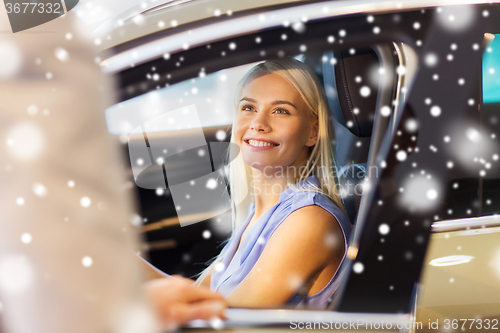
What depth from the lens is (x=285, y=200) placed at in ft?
5.53

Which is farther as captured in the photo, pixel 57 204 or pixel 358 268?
pixel 358 268

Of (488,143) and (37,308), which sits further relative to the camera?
(488,143)

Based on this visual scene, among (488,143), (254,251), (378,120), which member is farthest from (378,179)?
(254,251)

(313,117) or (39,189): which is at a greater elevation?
(39,189)

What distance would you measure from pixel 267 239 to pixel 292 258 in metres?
0.24

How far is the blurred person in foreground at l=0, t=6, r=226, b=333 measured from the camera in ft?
1.24

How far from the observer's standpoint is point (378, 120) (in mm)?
1205

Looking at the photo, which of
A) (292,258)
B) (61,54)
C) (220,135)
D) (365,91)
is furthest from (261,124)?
(61,54)

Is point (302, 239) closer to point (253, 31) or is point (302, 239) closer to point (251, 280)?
point (251, 280)

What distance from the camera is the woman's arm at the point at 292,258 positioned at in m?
1.33

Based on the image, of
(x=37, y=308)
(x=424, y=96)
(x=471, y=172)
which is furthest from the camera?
(x=471, y=172)

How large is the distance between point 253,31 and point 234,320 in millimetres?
771

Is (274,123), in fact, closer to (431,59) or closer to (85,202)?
(431,59)

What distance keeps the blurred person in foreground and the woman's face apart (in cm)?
127
